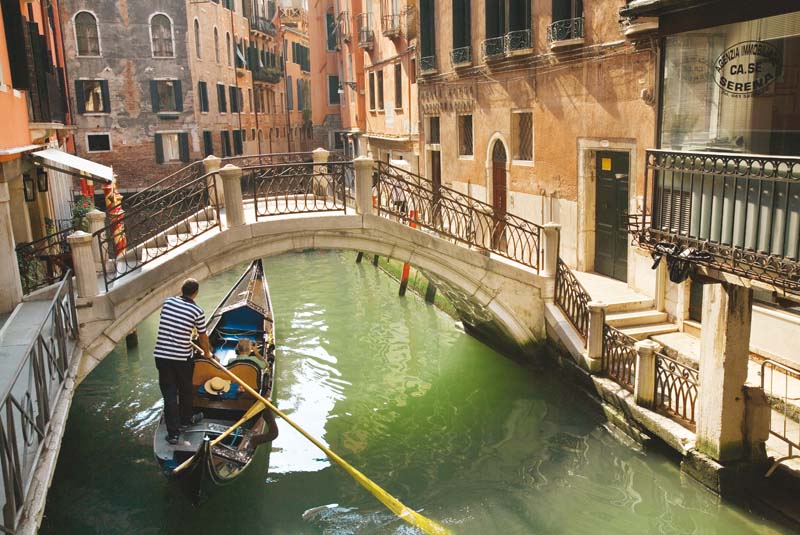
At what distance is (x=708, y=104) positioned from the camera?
648 cm

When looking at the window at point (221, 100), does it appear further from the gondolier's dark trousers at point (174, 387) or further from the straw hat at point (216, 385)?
the gondolier's dark trousers at point (174, 387)

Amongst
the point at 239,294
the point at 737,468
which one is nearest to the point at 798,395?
the point at 737,468

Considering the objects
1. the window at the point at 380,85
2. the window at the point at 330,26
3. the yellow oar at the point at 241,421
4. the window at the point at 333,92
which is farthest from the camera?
the window at the point at 333,92

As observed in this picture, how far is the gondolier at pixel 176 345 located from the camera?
22.9 ft

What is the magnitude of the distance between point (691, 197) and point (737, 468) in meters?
2.51

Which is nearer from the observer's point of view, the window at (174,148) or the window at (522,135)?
the window at (522,135)

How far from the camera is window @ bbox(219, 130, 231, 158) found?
29.0 m

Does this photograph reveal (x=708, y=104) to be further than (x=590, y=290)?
No

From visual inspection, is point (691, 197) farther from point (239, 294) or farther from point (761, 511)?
point (239, 294)

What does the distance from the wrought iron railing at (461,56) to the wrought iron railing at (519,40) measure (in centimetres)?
190

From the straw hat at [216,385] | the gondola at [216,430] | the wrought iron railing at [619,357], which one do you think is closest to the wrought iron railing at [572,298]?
the wrought iron railing at [619,357]

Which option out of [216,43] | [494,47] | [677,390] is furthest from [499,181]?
[216,43]

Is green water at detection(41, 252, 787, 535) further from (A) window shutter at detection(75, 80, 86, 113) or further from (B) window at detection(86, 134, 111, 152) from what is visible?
(A) window shutter at detection(75, 80, 86, 113)

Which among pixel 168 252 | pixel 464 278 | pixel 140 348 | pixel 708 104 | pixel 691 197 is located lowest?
pixel 140 348
